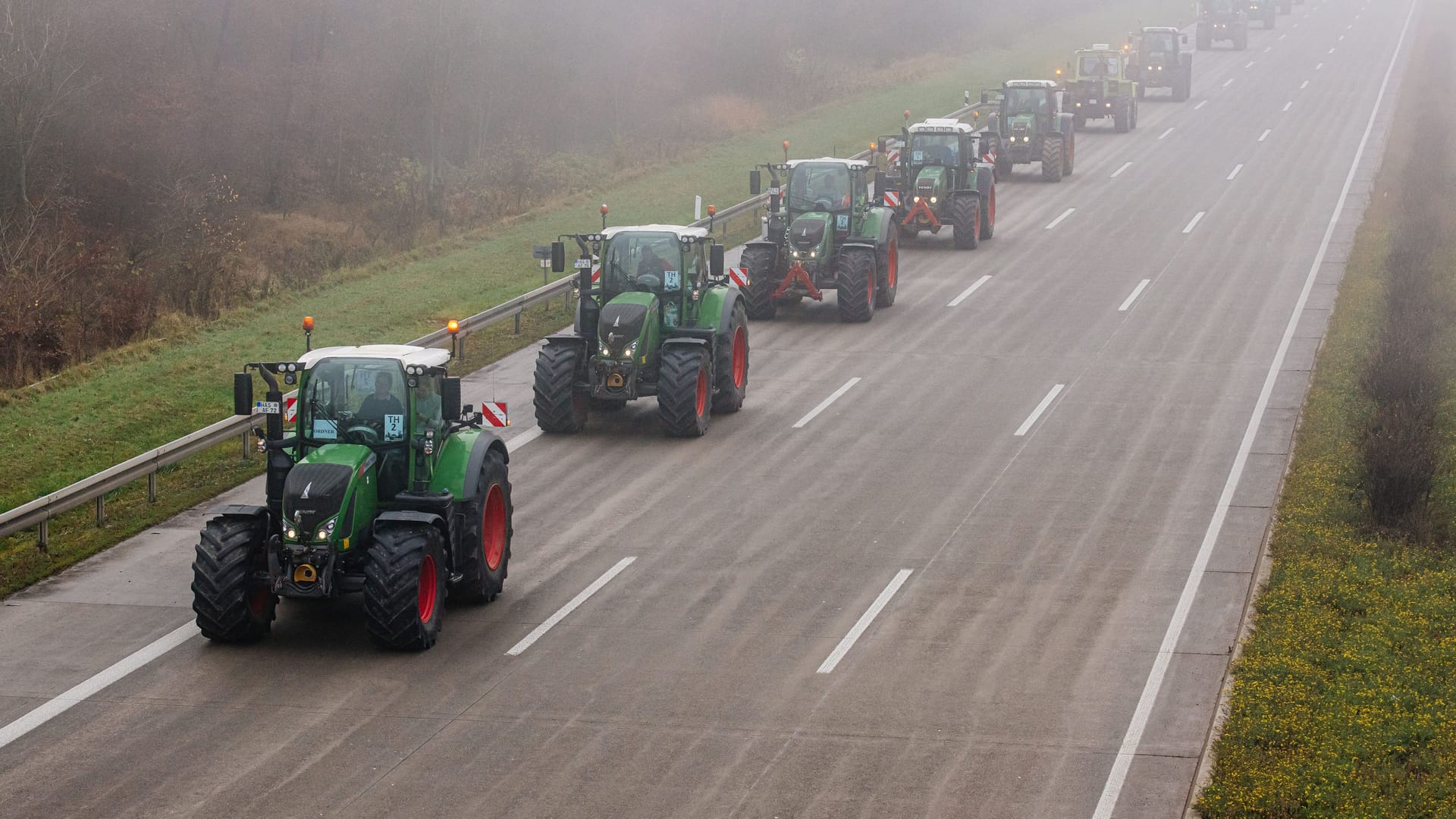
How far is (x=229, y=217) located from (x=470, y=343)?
18535mm

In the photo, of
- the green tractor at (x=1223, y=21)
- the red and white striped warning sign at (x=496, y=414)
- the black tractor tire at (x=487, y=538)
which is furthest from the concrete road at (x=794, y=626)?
the green tractor at (x=1223, y=21)

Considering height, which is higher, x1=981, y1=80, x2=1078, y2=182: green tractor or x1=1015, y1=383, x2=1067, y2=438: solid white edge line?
x1=981, y1=80, x2=1078, y2=182: green tractor

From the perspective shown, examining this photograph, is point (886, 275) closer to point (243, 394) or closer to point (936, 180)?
point (936, 180)

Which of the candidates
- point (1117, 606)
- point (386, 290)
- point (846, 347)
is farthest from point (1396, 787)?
point (386, 290)

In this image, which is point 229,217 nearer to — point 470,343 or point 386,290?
point 386,290

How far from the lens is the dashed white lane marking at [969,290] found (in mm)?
31984

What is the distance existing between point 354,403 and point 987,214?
2485 cm

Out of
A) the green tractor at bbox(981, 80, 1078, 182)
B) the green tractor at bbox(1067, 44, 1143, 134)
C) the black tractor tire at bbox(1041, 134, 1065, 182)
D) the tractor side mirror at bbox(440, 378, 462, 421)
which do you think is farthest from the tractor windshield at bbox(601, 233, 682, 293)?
the green tractor at bbox(1067, 44, 1143, 134)

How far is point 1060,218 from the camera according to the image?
40594mm

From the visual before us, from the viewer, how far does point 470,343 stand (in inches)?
1136

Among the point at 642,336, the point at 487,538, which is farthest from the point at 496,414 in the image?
the point at 642,336

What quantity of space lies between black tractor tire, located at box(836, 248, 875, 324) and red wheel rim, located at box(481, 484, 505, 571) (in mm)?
13908

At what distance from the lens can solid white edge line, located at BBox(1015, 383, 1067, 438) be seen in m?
23.3

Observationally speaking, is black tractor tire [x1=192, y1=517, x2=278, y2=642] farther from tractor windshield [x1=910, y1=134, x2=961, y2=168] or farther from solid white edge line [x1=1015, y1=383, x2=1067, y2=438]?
tractor windshield [x1=910, y1=134, x2=961, y2=168]
